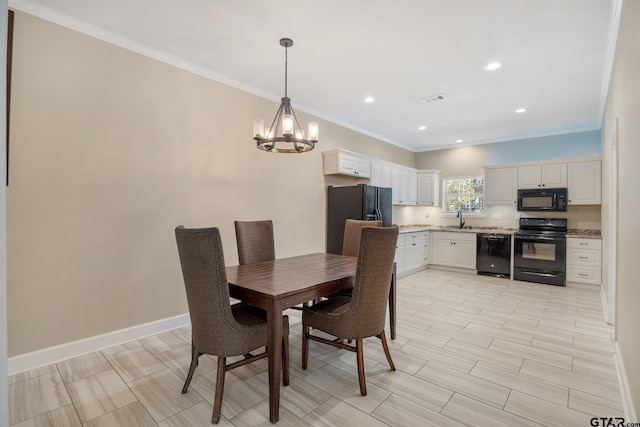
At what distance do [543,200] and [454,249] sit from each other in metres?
1.75

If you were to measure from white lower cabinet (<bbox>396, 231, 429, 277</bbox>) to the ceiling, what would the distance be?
92.2 inches

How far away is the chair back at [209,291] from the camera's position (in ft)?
5.83

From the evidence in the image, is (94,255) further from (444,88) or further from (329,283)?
(444,88)

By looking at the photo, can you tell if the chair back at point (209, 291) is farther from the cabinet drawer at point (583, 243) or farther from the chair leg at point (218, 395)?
the cabinet drawer at point (583, 243)

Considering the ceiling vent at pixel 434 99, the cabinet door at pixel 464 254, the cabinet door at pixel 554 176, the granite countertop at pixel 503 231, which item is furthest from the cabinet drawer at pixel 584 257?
the ceiling vent at pixel 434 99

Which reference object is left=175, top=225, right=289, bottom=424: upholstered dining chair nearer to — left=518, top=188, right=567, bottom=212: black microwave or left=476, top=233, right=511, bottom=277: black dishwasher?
left=476, top=233, right=511, bottom=277: black dishwasher

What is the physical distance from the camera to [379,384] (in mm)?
2232

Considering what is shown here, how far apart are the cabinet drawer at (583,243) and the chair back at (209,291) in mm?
5506

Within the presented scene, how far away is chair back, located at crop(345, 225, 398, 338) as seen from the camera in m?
2.06

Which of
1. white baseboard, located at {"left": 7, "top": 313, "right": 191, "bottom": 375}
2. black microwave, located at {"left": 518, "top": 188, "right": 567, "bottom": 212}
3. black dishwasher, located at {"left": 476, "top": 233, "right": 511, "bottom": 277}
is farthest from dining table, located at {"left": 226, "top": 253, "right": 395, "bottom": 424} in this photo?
black microwave, located at {"left": 518, "top": 188, "right": 567, "bottom": 212}

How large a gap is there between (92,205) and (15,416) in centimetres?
156

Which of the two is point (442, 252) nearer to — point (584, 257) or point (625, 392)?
point (584, 257)

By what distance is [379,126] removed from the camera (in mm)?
5641

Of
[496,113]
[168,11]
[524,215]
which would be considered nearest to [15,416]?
[168,11]
